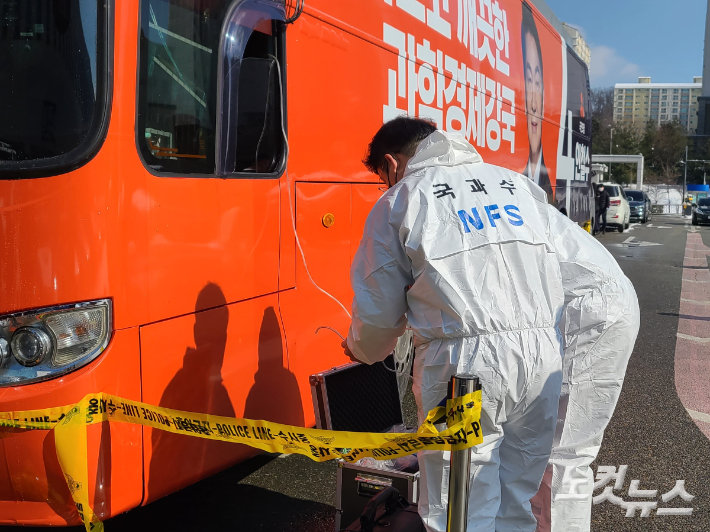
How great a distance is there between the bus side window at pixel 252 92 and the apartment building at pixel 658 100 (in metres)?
165

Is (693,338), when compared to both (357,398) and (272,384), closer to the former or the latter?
(357,398)

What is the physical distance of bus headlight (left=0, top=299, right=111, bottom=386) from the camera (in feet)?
8.34

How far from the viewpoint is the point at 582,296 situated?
2.82m

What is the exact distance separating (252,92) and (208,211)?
2.18 feet

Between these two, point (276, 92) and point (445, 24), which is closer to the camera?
point (276, 92)

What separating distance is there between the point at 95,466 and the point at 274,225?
54.8 inches

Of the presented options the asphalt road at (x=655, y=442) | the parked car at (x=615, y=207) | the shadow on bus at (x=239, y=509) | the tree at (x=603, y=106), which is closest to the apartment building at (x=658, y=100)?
the tree at (x=603, y=106)

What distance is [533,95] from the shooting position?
324 inches

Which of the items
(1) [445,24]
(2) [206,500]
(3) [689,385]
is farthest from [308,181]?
(3) [689,385]

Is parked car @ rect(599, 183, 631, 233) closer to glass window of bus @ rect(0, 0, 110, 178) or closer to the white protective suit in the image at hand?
the white protective suit

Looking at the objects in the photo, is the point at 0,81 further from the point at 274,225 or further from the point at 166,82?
the point at 274,225

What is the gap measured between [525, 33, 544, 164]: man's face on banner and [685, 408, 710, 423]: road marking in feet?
12.2

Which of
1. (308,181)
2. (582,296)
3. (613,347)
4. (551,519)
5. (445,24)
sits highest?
(445,24)

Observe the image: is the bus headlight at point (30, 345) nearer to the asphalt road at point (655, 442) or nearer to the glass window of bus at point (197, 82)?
the glass window of bus at point (197, 82)
